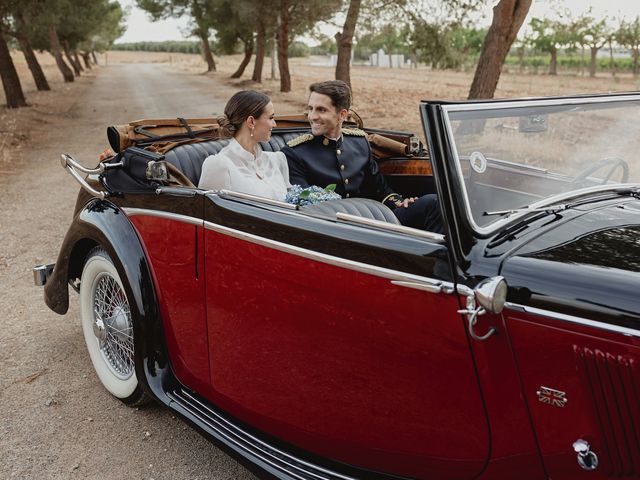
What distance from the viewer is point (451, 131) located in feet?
6.41

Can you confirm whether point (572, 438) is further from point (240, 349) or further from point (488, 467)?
point (240, 349)

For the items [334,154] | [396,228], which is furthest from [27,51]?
[396,228]

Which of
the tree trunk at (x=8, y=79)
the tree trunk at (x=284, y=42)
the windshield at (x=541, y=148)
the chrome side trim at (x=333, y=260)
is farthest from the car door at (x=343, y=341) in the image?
the tree trunk at (x=284, y=42)

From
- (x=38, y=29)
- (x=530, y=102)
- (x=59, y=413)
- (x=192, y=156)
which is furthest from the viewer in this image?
(x=38, y=29)

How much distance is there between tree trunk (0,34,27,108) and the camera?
666 inches

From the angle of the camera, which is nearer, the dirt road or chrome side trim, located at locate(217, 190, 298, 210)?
chrome side trim, located at locate(217, 190, 298, 210)

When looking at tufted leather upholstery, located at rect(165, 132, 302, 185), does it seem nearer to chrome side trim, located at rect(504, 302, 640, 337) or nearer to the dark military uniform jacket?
the dark military uniform jacket

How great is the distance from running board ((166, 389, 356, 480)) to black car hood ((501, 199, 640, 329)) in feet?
3.15

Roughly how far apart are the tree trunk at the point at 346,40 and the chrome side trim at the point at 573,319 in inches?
621

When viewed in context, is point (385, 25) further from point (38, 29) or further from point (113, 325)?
point (38, 29)

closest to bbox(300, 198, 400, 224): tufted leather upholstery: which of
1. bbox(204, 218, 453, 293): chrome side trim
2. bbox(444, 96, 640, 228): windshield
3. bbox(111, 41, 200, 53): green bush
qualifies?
bbox(204, 218, 453, 293): chrome side trim

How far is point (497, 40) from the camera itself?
10.6 metres

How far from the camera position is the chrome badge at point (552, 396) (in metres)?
1.64

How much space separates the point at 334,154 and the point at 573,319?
7.65ft
